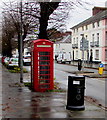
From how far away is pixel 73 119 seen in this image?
248 inches

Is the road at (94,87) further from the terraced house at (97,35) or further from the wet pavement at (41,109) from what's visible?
the terraced house at (97,35)

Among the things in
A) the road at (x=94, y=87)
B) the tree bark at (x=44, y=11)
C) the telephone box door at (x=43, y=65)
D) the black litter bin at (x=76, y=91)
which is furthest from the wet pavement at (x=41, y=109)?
the tree bark at (x=44, y=11)

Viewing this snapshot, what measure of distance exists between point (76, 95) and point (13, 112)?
204 cm

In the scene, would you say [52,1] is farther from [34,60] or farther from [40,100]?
[40,100]

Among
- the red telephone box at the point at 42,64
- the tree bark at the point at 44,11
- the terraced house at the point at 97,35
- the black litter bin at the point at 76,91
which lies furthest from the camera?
the terraced house at the point at 97,35

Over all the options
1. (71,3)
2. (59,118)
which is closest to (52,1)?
(71,3)

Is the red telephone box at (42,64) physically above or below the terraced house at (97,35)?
below

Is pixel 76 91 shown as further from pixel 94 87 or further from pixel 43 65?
pixel 94 87

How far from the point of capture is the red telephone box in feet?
36.6

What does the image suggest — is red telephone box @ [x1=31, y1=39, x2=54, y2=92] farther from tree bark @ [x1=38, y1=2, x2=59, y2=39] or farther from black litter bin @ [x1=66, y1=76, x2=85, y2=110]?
black litter bin @ [x1=66, y1=76, x2=85, y2=110]

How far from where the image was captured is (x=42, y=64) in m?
11.3

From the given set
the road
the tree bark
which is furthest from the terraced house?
the tree bark

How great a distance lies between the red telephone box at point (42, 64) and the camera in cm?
1114

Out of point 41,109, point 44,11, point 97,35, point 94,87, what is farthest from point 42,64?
point 97,35
